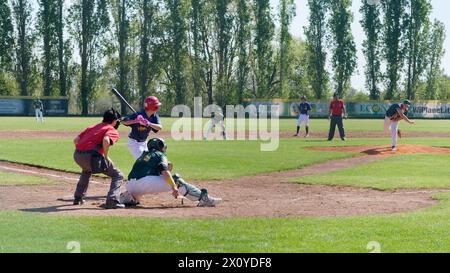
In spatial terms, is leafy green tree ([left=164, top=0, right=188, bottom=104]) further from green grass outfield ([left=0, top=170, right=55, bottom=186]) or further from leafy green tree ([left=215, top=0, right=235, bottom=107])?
green grass outfield ([left=0, top=170, right=55, bottom=186])

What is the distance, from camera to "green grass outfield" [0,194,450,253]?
7539 millimetres

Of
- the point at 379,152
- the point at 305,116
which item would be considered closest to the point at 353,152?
the point at 379,152

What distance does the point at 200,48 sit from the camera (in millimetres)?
84250

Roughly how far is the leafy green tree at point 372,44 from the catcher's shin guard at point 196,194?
73171mm

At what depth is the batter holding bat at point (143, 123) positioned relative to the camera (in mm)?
12367

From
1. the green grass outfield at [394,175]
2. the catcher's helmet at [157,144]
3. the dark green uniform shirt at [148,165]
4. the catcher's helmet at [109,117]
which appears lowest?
the green grass outfield at [394,175]

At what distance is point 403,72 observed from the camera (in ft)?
271

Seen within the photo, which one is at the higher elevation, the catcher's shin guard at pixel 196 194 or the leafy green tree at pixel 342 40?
the leafy green tree at pixel 342 40

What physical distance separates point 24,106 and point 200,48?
85.1 ft

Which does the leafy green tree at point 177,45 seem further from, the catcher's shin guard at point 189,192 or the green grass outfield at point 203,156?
the catcher's shin guard at point 189,192

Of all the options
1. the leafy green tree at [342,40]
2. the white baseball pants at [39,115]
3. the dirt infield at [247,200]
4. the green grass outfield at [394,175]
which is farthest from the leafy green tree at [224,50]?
the dirt infield at [247,200]

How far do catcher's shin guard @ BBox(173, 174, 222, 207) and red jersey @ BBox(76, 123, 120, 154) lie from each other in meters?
1.42

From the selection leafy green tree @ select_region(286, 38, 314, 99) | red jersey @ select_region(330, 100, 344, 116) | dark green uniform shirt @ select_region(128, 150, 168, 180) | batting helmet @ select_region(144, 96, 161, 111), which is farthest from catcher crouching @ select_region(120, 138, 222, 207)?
leafy green tree @ select_region(286, 38, 314, 99)

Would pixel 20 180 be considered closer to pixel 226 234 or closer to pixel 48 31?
pixel 226 234
